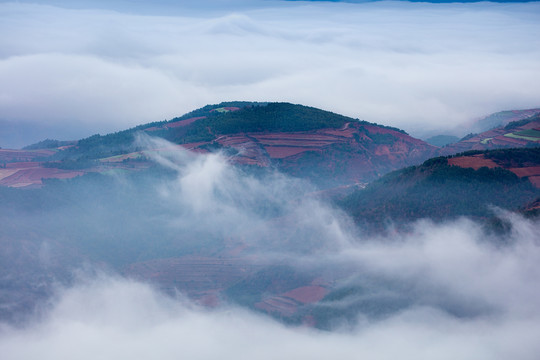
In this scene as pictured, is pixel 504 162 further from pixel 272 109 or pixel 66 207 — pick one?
pixel 66 207

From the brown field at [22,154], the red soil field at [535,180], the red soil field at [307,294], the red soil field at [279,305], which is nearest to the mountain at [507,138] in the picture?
the red soil field at [535,180]

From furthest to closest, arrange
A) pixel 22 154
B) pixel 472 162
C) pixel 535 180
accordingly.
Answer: pixel 22 154
pixel 472 162
pixel 535 180

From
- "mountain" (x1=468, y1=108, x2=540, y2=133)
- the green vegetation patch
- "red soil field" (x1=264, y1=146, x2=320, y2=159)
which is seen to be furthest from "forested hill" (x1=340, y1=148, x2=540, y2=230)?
"mountain" (x1=468, y1=108, x2=540, y2=133)

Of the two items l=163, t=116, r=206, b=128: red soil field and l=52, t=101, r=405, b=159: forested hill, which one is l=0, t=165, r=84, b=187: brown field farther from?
l=163, t=116, r=206, b=128: red soil field

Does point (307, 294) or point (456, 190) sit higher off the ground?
point (456, 190)

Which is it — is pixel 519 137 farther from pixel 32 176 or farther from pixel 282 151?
pixel 32 176

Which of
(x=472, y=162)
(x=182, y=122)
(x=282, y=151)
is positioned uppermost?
(x=182, y=122)

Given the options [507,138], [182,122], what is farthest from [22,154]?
[507,138]

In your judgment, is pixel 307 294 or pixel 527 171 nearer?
pixel 307 294
